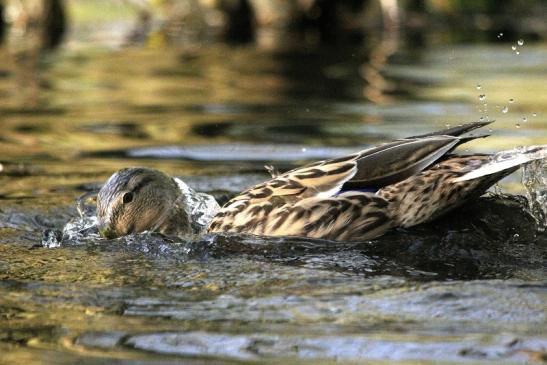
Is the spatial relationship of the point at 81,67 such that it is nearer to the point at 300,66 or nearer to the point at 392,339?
the point at 300,66

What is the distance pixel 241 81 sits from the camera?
1652cm

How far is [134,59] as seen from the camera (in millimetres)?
19188

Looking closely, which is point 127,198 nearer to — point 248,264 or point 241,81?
point 248,264

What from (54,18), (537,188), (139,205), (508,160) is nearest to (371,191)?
(508,160)

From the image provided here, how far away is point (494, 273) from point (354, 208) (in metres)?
1.00

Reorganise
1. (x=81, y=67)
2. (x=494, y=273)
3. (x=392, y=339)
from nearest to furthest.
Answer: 1. (x=392, y=339)
2. (x=494, y=273)
3. (x=81, y=67)

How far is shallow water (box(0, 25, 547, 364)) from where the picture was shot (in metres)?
5.20

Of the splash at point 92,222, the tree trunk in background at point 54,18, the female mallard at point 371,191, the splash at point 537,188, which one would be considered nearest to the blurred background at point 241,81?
the tree trunk in background at point 54,18

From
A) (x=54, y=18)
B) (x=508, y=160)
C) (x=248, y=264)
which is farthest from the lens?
(x=54, y=18)

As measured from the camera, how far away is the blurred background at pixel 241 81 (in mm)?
11328

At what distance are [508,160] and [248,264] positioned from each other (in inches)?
60.2

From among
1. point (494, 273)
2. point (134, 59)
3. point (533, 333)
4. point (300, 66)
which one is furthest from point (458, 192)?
point (134, 59)

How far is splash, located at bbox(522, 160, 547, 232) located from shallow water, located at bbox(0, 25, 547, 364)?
9cm

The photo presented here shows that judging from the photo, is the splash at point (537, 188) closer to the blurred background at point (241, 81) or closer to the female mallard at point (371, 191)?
the female mallard at point (371, 191)
